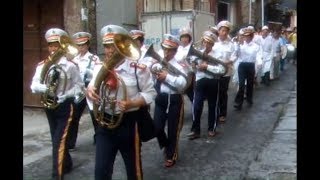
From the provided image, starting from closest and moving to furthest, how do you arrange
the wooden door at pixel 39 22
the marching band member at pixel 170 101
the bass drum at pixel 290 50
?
the marching band member at pixel 170 101, the wooden door at pixel 39 22, the bass drum at pixel 290 50

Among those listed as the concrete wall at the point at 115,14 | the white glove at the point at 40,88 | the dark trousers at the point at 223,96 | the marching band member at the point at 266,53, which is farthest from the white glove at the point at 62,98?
the marching band member at the point at 266,53

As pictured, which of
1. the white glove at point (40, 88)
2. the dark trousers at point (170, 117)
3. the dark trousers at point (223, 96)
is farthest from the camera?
the dark trousers at point (223, 96)

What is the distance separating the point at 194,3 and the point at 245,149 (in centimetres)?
1253

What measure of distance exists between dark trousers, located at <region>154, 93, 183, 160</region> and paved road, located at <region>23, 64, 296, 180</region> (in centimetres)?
28

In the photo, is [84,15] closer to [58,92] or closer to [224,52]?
[224,52]

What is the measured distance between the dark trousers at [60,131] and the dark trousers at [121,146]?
5.00 ft

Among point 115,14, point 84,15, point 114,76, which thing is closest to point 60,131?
point 114,76

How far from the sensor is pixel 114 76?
561 centimetres

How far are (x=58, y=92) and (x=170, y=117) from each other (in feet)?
5.48

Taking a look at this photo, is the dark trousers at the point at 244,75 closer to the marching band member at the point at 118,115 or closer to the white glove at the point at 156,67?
the white glove at the point at 156,67

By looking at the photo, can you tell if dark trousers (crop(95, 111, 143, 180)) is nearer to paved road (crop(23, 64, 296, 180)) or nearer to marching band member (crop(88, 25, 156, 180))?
marching band member (crop(88, 25, 156, 180))

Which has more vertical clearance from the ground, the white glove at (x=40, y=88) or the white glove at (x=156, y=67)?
the white glove at (x=156, y=67)

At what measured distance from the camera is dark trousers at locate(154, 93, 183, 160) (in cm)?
801

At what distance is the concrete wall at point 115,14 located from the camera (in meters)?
13.7
